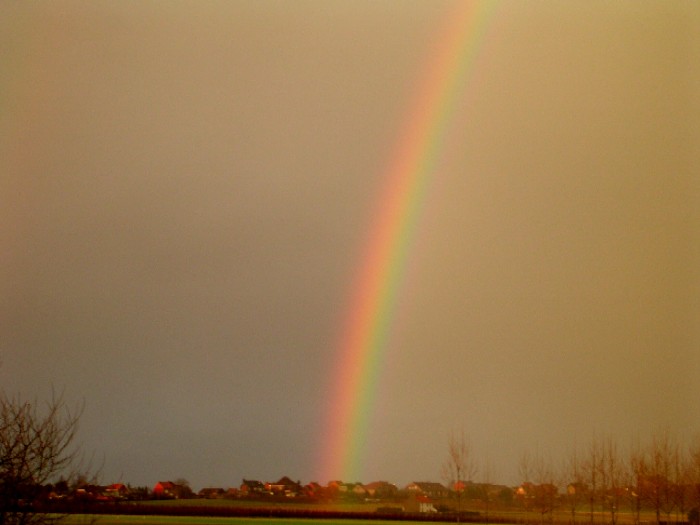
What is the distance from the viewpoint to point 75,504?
19625 mm

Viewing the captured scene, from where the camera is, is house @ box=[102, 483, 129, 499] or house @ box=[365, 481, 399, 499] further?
house @ box=[365, 481, 399, 499]

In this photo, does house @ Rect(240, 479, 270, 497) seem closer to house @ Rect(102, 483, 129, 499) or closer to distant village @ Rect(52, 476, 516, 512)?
distant village @ Rect(52, 476, 516, 512)

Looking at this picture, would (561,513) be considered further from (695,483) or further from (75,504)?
(75,504)

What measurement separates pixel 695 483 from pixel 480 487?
1462 inches

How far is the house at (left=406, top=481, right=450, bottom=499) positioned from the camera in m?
126

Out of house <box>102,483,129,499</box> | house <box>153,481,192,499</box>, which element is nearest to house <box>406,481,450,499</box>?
house <box>153,481,192,499</box>

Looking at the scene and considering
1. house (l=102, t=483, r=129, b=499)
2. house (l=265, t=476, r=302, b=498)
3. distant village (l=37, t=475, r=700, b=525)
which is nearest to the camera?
house (l=102, t=483, r=129, b=499)

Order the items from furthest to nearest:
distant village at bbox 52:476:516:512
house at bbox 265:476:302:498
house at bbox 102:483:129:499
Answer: house at bbox 265:476:302:498, distant village at bbox 52:476:516:512, house at bbox 102:483:129:499

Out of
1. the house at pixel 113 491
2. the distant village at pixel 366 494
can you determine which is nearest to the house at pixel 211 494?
the distant village at pixel 366 494

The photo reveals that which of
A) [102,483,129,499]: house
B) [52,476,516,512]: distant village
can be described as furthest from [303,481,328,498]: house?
[102,483,129,499]: house

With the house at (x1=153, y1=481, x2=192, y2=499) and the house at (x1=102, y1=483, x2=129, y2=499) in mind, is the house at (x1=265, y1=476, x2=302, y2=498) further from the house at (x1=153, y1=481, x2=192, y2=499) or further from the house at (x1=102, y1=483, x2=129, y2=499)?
the house at (x1=102, y1=483, x2=129, y2=499)

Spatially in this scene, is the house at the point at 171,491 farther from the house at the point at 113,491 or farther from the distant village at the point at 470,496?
the house at the point at 113,491

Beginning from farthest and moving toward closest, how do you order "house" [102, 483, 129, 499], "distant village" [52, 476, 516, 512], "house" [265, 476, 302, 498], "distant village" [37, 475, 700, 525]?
"house" [265, 476, 302, 498]
"distant village" [52, 476, 516, 512]
"distant village" [37, 475, 700, 525]
"house" [102, 483, 129, 499]

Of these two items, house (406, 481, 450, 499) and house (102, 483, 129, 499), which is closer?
house (102, 483, 129, 499)
